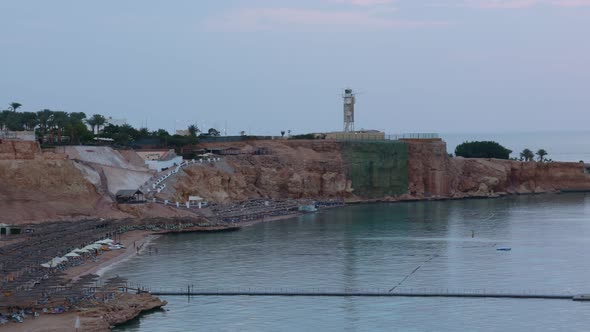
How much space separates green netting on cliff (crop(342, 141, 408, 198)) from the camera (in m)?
130

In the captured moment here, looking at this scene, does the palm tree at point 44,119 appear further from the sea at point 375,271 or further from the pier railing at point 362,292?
the pier railing at point 362,292

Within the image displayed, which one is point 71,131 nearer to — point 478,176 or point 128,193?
point 128,193

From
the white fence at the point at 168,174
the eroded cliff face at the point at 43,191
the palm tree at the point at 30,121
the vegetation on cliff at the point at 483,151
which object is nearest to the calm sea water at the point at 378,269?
the eroded cliff face at the point at 43,191

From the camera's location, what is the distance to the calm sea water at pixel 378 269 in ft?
159

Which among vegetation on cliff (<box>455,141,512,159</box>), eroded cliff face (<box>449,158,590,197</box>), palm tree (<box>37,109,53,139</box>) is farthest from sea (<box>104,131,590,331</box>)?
vegetation on cliff (<box>455,141,512,159</box>)

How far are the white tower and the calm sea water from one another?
4602cm

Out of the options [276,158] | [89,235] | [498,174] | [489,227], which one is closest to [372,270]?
[89,235]

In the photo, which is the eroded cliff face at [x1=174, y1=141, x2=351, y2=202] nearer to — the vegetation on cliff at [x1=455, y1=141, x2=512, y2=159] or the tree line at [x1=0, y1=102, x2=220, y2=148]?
the tree line at [x1=0, y1=102, x2=220, y2=148]

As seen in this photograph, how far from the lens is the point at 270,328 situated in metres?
47.1

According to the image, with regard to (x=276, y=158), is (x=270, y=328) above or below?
below

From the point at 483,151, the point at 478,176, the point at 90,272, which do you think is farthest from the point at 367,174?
the point at 90,272

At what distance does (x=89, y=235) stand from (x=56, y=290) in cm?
2504

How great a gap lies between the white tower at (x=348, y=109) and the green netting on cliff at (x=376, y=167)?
16649 mm

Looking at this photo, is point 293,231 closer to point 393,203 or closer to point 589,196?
point 393,203
